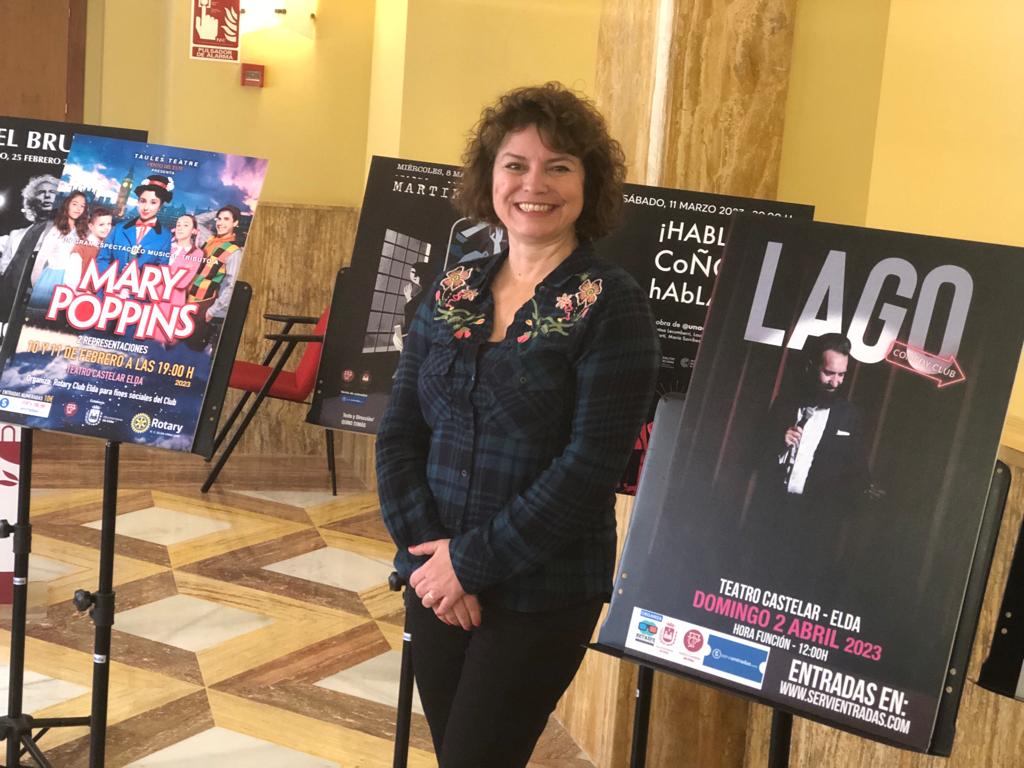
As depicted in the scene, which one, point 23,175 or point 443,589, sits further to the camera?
point 23,175

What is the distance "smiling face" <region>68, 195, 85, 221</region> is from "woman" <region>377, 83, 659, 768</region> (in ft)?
3.05

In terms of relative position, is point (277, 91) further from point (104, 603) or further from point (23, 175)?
point (104, 603)

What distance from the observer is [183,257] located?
8.07 ft

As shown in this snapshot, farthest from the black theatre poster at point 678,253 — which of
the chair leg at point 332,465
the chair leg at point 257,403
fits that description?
the chair leg at point 332,465

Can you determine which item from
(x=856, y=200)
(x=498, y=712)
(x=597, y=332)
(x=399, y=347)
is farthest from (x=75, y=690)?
(x=856, y=200)

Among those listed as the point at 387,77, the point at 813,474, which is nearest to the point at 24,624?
the point at 813,474

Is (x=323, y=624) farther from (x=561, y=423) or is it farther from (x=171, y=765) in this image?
(x=561, y=423)

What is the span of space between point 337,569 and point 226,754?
1460mm

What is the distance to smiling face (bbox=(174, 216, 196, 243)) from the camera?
8.10 feet

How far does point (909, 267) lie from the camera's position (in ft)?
5.13

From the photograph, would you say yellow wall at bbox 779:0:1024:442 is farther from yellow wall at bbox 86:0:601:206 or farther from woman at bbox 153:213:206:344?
yellow wall at bbox 86:0:601:206

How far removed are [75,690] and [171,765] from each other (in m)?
0.50

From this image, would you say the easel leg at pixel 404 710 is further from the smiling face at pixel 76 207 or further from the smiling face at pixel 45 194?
the smiling face at pixel 45 194

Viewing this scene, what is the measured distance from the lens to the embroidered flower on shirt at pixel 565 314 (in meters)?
1.83
